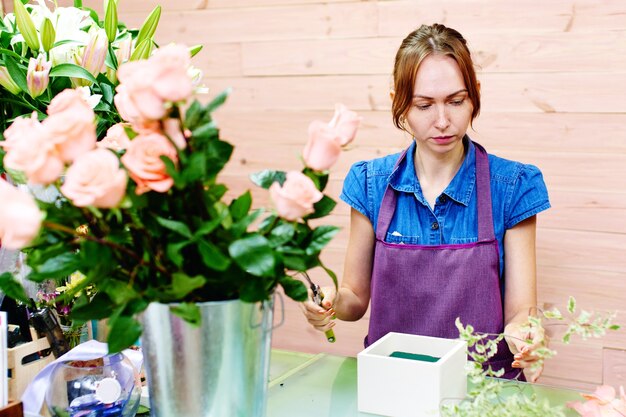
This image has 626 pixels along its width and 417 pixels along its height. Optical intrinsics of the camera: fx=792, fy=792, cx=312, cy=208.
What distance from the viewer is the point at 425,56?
1742mm

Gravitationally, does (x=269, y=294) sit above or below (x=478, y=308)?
above

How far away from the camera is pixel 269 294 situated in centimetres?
89

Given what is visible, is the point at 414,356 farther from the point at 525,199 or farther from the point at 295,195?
the point at 525,199

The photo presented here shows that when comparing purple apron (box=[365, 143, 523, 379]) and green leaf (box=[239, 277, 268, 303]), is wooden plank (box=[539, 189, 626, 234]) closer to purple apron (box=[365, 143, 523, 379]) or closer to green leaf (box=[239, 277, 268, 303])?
purple apron (box=[365, 143, 523, 379])

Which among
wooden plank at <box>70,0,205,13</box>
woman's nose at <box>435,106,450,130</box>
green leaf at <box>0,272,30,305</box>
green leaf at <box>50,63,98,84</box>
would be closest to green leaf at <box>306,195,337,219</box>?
green leaf at <box>0,272,30,305</box>

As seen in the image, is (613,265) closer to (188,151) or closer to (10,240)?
(188,151)

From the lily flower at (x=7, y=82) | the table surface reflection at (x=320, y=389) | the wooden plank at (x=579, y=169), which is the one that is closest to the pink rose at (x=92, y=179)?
the table surface reflection at (x=320, y=389)


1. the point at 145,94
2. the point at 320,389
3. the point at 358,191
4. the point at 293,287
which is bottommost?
the point at 320,389

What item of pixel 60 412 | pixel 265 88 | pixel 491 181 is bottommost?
pixel 60 412

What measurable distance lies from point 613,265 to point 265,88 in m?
1.28

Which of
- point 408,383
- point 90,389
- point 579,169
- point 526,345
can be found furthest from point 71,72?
point 579,169

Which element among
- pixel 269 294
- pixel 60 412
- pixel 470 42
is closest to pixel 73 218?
pixel 269 294

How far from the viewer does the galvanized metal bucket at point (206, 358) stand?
86cm

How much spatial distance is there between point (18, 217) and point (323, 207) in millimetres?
343
